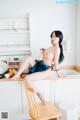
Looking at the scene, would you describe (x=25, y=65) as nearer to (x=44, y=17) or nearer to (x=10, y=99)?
(x=10, y=99)

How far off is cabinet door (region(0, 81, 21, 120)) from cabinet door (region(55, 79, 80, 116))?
60 centimetres

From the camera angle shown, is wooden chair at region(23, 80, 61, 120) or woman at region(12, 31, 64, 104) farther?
woman at region(12, 31, 64, 104)

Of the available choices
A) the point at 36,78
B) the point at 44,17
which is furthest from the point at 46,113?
the point at 44,17

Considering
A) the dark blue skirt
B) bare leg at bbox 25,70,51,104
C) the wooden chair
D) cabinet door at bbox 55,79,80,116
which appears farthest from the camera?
cabinet door at bbox 55,79,80,116

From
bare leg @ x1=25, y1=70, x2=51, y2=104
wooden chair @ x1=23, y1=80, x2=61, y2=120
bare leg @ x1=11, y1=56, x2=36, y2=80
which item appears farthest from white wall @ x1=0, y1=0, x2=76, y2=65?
wooden chair @ x1=23, y1=80, x2=61, y2=120

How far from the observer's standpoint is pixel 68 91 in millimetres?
2275

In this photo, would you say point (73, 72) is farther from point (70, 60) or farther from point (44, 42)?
point (44, 42)

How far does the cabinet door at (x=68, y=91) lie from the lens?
2.25 meters

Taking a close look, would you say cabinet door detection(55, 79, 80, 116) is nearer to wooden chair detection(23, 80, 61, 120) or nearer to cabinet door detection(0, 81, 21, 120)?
wooden chair detection(23, 80, 61, 120)

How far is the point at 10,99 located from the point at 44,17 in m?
1.55

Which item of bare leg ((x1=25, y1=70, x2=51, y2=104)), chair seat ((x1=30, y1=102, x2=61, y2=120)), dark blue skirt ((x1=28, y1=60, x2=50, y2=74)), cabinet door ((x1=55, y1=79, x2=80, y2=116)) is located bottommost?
chair seat ((x1=30, y1=102, x2=61, y2=120))

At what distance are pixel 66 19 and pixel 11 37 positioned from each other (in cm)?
107

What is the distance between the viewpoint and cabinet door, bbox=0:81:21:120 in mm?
2209

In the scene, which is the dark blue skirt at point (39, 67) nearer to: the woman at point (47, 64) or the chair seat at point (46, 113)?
the woman at point (47, 64)
